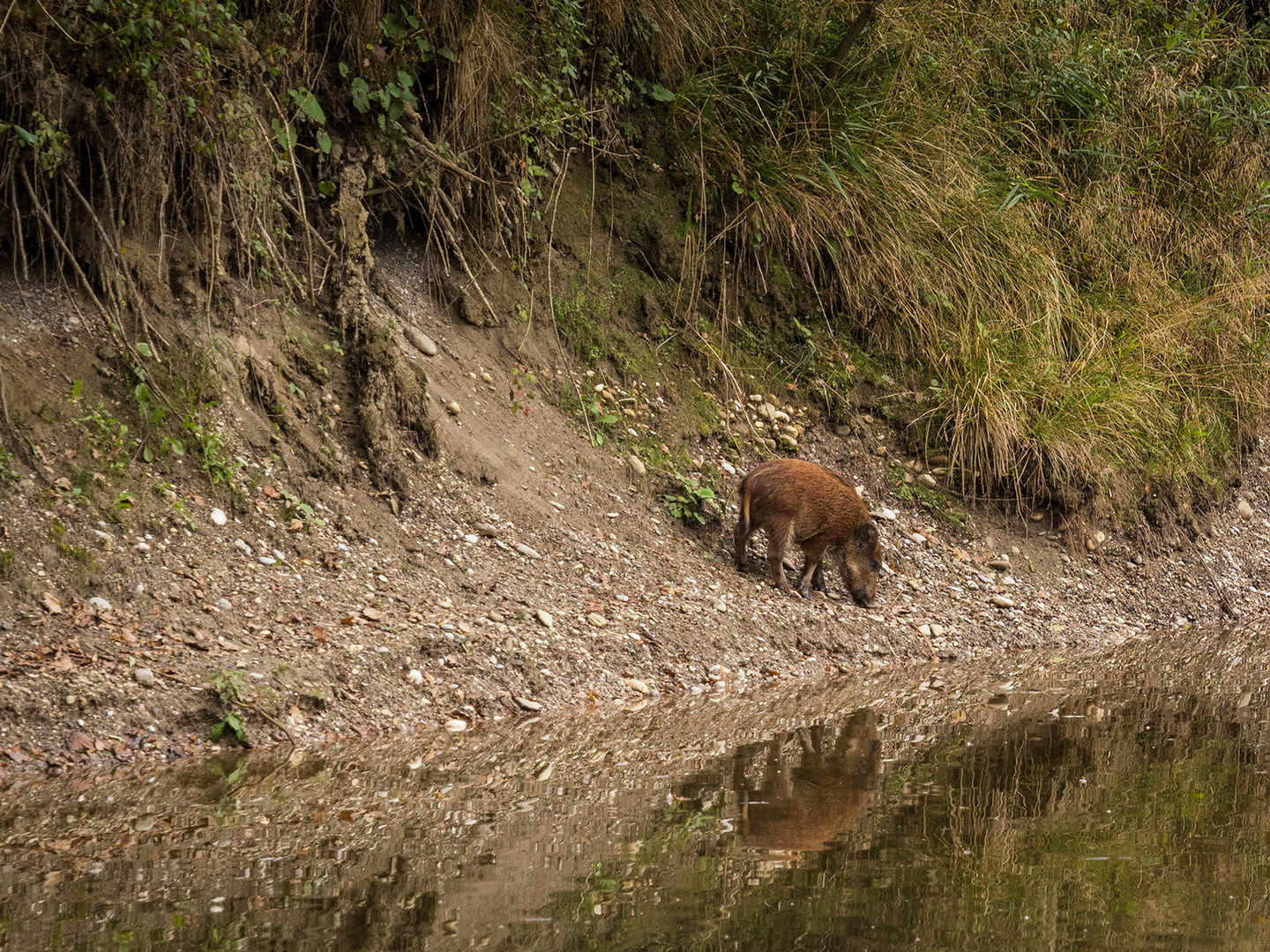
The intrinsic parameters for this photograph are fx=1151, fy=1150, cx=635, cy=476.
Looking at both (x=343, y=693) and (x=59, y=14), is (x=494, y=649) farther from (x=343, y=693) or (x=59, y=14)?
(x=59, y=14)

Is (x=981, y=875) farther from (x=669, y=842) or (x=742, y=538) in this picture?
(x=742, y=538)

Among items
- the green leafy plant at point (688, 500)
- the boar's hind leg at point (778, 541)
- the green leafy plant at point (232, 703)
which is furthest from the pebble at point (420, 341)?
the green leafy plant at point (232, 703)

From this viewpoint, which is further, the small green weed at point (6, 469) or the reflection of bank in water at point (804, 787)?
the small green weed at point (6, 469)

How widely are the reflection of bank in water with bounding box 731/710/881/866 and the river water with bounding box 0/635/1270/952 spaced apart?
0.01 m

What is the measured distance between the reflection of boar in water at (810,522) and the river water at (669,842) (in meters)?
1.84

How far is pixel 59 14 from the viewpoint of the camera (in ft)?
16.3

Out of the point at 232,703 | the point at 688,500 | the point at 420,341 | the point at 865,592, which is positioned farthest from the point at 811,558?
the point at 232,703

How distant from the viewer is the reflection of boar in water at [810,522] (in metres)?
6.59

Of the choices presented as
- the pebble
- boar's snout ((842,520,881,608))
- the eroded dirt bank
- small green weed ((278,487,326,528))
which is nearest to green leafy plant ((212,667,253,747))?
the eroded dirt bank

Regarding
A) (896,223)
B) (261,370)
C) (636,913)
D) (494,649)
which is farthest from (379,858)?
(896,223)

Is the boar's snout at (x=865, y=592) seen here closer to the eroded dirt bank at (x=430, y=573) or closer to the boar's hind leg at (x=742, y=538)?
the eroded dirt bank at (x=430, y=573)

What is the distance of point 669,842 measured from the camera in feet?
10.8

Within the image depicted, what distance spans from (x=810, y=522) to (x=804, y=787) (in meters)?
2.96

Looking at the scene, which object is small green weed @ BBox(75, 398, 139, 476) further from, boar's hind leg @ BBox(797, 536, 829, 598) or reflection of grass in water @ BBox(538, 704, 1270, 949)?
boar's hind leg @ BBox(797, 536, 829, 598)
